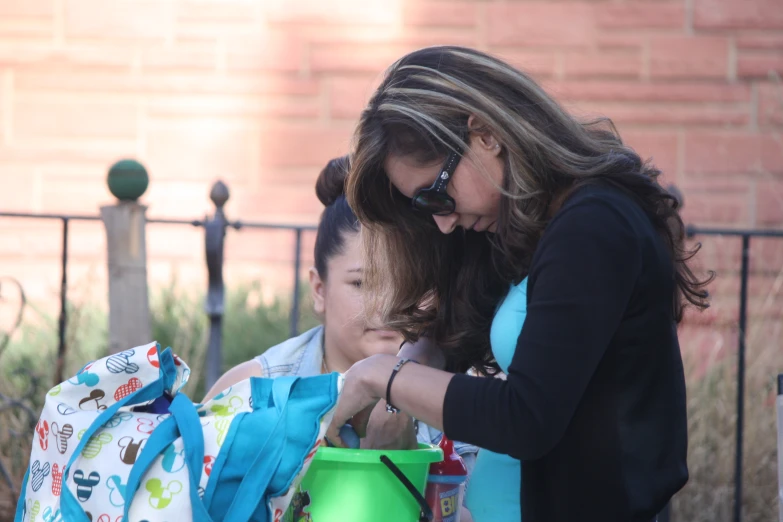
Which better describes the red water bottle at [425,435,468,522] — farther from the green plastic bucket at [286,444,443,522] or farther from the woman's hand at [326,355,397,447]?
the woman's hand at [326,355,397,447]

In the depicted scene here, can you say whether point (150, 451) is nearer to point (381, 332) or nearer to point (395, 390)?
point (395, 390)

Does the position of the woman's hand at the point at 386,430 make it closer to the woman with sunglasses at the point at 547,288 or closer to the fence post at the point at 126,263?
the woman with sunglasses at the point at 547,288

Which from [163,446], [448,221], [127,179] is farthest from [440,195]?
[127,179]

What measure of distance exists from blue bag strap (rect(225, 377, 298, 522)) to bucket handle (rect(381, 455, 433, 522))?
0.22 metres

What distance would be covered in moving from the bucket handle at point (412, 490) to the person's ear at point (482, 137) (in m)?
0.63

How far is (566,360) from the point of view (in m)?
1.58

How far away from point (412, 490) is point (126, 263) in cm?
176

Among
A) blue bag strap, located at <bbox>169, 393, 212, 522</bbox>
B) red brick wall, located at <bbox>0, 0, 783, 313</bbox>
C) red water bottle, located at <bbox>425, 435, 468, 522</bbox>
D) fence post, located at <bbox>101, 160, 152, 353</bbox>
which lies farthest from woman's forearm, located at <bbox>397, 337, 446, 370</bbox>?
red brick wall, located at <bbox>0, 0, 783, 313</bbox>

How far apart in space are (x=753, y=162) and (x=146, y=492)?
4583 millimetres

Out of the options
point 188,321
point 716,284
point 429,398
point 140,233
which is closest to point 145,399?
point 429,398

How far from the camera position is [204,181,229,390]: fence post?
3510 mm

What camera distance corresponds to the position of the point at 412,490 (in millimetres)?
1873

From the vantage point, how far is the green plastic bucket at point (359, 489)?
1885mm

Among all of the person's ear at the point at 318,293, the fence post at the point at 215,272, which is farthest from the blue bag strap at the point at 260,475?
the fence post at the point at 215,272
